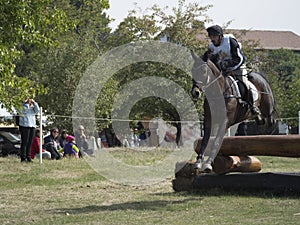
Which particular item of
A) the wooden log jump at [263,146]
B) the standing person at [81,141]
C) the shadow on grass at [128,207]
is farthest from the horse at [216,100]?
the standing person at [81,141]

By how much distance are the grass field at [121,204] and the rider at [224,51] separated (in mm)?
2300

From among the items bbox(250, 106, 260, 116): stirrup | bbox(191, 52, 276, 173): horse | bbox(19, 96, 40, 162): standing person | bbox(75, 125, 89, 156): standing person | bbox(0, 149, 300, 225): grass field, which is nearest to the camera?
bbox(0, 149, 300, 225): grass field

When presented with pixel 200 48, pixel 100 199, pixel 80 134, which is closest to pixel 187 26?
pixel 200 48

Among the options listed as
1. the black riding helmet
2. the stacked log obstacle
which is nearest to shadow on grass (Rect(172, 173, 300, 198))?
the stacked log obstacle

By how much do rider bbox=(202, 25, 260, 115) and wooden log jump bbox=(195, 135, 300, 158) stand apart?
132cm

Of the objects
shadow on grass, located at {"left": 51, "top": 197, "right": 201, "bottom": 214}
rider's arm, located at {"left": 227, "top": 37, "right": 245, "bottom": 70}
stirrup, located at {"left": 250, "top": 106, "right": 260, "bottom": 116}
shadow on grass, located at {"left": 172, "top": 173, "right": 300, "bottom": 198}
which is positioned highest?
rider's arm, located at {"left": 227, "top": 37, "right": 245, "bottom": 70}

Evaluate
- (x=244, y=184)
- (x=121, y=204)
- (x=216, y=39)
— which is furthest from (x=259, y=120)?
(x=121, y=204)

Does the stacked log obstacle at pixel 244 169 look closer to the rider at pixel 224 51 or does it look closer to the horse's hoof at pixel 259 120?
the horse's hoof at pixel 259 120

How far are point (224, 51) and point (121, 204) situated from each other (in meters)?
3.22

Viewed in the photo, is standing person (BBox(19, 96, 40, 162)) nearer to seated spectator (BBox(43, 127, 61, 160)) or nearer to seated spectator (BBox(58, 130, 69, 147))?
seated spectator (BBox(43, 127, 61, 160))

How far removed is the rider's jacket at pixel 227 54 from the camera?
10992mm

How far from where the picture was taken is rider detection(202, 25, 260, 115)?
10.9 metres

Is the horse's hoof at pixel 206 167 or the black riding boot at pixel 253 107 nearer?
the horse's hoof at pixel 206 167

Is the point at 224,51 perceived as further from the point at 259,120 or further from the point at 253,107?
the point at 259,120
